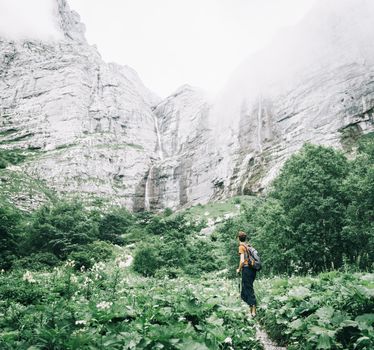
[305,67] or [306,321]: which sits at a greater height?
[305,67]

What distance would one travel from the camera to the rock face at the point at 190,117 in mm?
81750

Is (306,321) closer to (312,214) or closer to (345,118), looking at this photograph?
(312,214)

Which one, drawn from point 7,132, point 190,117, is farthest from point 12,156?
point 190,117

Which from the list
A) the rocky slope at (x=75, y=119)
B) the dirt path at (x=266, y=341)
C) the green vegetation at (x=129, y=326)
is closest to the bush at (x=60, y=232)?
the dirt path at (x=266, y=341)

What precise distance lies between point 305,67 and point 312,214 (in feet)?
260

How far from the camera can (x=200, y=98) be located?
133875 millimetres

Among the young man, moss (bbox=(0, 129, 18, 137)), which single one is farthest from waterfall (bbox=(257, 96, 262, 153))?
the young man

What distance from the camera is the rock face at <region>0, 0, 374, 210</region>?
268 ft

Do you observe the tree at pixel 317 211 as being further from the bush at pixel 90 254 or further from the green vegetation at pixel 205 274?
the bush at pixel 90 254

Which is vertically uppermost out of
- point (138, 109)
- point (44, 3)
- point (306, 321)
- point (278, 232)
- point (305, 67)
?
point (44, 3)

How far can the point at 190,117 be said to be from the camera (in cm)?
12331

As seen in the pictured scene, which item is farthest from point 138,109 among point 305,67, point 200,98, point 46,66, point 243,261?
point 243,261

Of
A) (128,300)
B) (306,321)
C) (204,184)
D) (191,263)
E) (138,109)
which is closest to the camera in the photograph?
(306,321)

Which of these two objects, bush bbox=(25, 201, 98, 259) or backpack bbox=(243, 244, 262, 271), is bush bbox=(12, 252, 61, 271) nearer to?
bush bbox=(25, 201, 98, 259)
